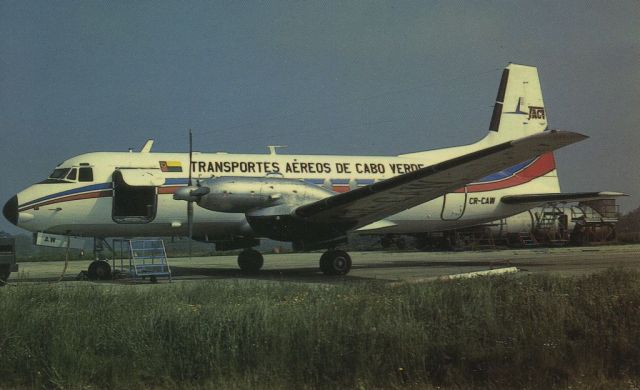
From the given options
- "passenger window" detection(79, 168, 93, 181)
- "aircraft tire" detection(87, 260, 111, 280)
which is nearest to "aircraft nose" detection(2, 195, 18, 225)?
"passenger window" detection(79, 168, 93, 181)

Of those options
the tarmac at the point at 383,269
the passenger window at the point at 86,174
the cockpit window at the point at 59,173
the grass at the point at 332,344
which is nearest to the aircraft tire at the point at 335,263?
the tarmac at the point at 383,269

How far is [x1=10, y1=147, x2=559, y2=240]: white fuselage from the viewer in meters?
16.9

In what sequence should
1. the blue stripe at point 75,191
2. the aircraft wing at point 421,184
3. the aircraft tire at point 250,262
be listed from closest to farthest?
the aircraft wing at point 421,184 < the blue stripe at point 75,191 < the aircraft tire at point 250,262

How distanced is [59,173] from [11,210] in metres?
1.61

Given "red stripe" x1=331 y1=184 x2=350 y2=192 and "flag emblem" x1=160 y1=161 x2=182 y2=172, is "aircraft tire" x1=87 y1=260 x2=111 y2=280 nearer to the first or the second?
"flag emblem" x1=160 y1=161 x2=182 y2=172

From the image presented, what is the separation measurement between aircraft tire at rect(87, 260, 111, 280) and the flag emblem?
123 inches

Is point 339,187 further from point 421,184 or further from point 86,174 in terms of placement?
point 86,174

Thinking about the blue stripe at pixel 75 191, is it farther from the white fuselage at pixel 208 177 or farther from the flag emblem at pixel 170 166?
the flag emblem at pixel 170 166

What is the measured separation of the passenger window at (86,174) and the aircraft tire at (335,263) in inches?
263

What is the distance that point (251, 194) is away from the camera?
52.4 feet

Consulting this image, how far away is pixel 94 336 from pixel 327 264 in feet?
34.3

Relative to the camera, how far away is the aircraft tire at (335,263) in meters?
17.2

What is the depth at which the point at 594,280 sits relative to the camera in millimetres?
11578

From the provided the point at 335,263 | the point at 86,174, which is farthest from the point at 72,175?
the point at 335,263
